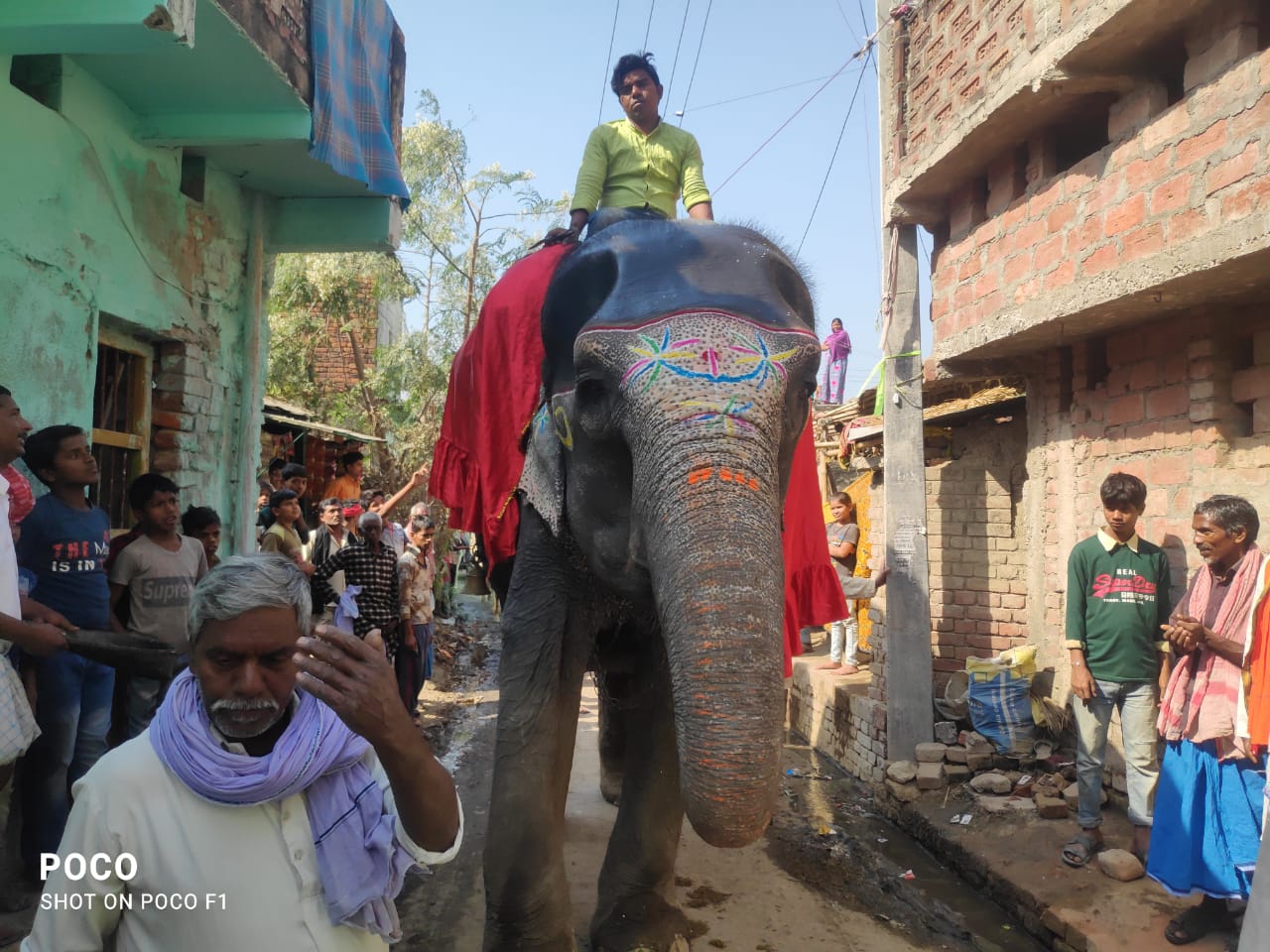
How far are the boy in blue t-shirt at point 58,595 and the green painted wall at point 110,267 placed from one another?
86cm

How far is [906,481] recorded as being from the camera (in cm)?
658

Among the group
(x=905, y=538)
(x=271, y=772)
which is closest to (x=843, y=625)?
(x=905, y=538)

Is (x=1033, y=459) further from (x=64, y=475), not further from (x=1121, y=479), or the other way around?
(x=64, y=475)

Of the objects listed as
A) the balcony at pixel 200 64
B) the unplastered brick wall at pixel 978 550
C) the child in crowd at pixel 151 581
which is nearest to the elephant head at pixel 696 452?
the child in crowd at pixel 151 581

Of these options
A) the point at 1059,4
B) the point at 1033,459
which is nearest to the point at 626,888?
the point at 1033,459

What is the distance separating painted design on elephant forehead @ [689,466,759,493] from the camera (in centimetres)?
225

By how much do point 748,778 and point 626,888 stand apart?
65.7 inches

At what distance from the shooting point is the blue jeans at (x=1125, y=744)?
464 cm

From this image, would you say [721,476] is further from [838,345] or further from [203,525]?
[838,345]

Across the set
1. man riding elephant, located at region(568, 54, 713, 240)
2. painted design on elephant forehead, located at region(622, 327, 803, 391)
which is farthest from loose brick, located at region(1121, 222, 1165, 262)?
painted design on elephant forehead, located at region(622, 327, 803, 391)

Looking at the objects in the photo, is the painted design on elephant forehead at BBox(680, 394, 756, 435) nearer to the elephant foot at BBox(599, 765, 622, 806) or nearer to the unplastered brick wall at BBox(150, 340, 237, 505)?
the elephant foot at BBox(599, 765, 622, 806)

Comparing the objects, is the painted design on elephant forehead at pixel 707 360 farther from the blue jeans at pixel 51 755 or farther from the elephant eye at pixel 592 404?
the blue jeans at pixel 51 755

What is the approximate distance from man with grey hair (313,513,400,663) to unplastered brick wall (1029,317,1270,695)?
14.9 ft

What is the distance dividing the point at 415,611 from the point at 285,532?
43.9 inches
